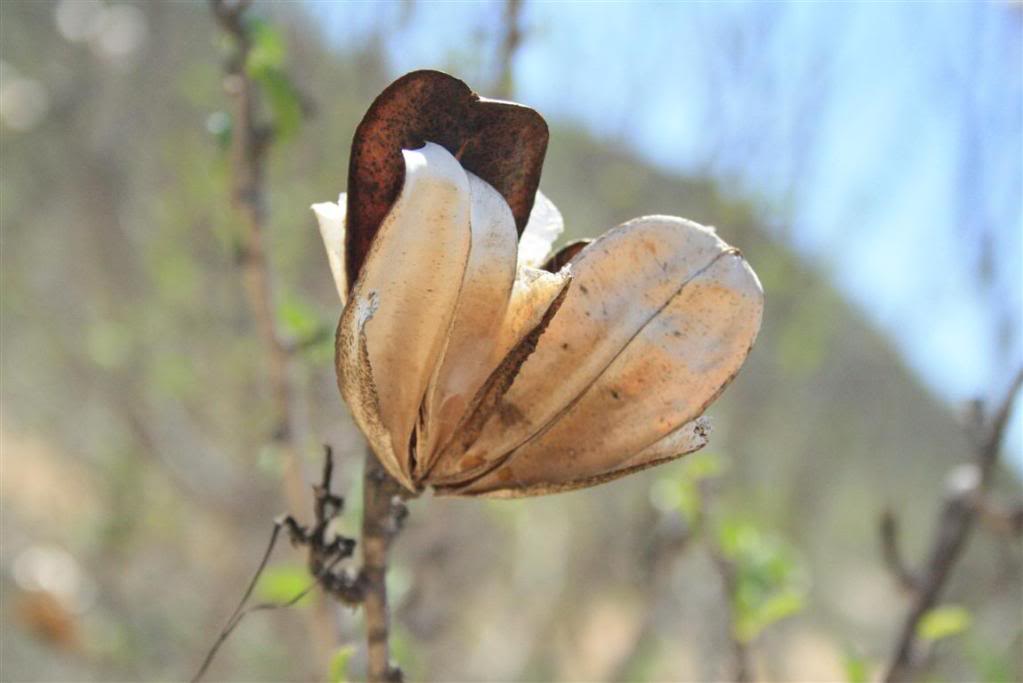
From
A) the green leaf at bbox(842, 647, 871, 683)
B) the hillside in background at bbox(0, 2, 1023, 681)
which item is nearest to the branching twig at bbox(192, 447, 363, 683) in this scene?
the green leaf at bbox(842, 647, 871, 683)

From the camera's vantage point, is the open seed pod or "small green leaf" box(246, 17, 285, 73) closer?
the open seed pod

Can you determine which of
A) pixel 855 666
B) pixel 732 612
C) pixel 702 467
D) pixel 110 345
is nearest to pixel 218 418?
pixel 110 345

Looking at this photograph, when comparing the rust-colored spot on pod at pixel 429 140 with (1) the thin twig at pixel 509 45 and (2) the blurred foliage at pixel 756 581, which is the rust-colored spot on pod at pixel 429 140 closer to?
(1) the thin twig at pixel 509 45

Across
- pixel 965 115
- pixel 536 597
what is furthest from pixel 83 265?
pixel 965 115

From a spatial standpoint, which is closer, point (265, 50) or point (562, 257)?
point (562, 257)

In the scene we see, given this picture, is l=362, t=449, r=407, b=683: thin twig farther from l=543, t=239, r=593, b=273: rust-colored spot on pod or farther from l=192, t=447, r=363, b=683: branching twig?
l=543, t=239, r=593, b=273: rust-colored spot on pod

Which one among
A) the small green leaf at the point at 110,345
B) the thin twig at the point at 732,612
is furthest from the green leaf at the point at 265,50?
the small green leaf at the point at 110,345

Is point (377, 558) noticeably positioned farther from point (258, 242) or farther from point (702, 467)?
point (702, 467)
